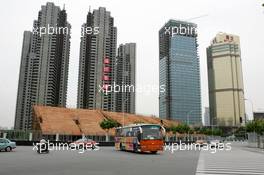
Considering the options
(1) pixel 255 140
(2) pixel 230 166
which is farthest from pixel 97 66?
(2) pixel 230 166

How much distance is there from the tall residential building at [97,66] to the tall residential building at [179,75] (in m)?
34.7

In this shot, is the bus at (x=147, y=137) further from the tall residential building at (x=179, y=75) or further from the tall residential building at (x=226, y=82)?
the tall residential building at (x=226, y=82)

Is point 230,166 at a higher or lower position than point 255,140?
lower

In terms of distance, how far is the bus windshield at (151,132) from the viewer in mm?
27359

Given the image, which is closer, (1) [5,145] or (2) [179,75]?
(1) [5,145]

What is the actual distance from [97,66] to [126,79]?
35.3 feet

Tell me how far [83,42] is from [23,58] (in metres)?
24.3

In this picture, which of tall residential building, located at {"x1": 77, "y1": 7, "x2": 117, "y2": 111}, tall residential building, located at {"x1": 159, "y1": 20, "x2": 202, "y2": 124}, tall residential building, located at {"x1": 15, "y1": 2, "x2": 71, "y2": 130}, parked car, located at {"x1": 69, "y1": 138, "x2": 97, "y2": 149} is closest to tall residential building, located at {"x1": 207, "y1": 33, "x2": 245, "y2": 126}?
tall residential building, located at {"x1": 159, "y1": 20, "x2": 202, "y2": 124}

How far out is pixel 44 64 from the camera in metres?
83.7

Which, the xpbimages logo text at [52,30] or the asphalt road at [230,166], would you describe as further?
the xpbimages logo text at [52,30]

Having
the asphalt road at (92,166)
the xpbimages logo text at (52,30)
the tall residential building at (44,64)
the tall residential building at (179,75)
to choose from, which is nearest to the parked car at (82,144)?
the asphalt road at (92,166)

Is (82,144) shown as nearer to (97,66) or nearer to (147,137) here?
(147,137)

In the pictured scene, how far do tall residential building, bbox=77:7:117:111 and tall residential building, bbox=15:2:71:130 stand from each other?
34.2 ft

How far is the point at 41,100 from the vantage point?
3364 inches
